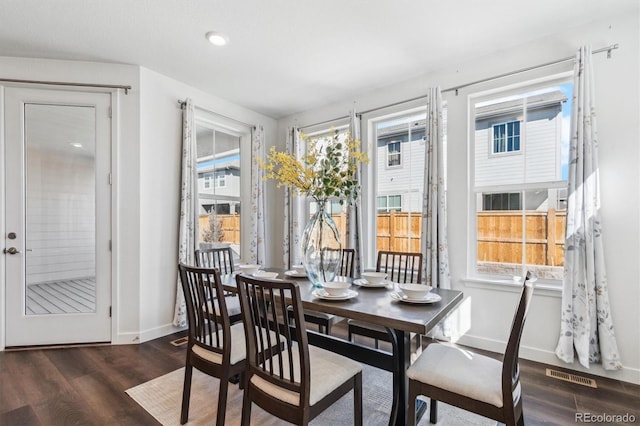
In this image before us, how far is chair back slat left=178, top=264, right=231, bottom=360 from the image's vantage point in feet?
5.41

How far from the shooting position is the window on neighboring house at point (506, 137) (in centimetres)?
289

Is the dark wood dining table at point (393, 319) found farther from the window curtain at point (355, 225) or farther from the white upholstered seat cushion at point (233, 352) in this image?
the window curtain at point (355, 225)

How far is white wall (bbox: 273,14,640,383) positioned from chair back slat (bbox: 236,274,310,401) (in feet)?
7.05

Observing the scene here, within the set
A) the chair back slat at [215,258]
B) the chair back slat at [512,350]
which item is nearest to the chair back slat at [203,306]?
the chair back slat at [215,258]

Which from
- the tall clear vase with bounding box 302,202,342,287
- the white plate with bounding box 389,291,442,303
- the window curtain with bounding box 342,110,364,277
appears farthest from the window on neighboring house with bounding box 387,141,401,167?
the white plate with bounding box 389,291,442,303

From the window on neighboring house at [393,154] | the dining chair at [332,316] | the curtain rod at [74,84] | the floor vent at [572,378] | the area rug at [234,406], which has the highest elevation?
the curtain rod at [74,84]

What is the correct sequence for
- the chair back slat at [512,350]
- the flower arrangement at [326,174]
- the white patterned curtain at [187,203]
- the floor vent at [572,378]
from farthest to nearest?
the white patterned curtain at [187,203] → the floor vent at [572,378] → the flower arrangement at [326,174] → the chair back slat at [512,350]

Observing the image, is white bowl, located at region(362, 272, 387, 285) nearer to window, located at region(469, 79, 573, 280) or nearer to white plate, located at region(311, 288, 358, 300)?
white plate, located at region(311, 288, 358, 300)

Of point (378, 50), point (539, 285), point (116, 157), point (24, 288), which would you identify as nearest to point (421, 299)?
point (539, 285)

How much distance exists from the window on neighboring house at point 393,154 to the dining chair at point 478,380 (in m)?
2.35

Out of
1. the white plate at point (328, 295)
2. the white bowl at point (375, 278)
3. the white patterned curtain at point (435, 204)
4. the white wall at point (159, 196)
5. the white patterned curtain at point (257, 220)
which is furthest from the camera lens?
the white patterned curtain at point (257, 220)

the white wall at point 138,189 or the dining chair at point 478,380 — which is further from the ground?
the white wall at point 138,189

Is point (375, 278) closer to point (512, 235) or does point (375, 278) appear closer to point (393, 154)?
point (512, 235)

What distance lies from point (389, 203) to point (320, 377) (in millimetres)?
2521
